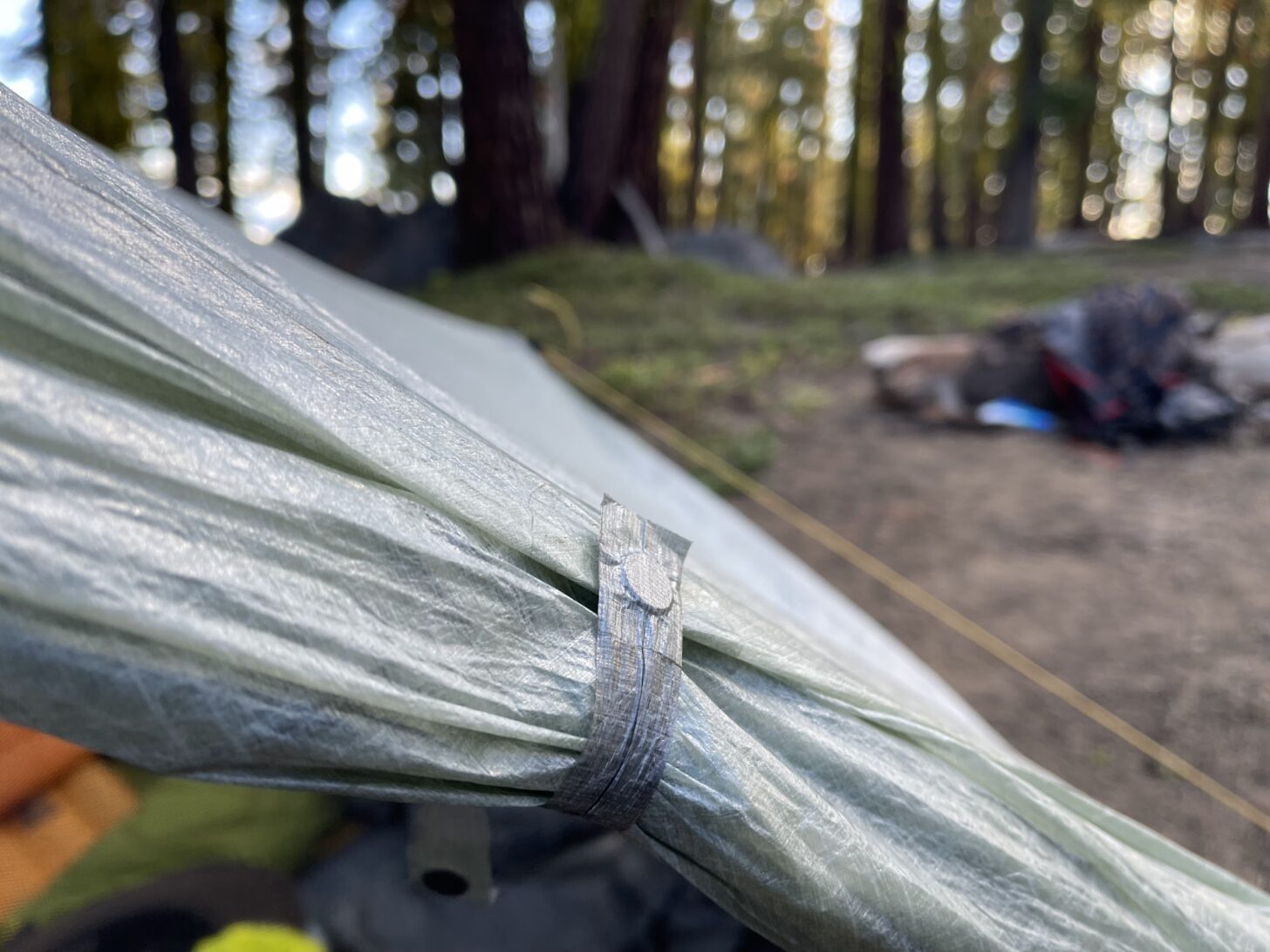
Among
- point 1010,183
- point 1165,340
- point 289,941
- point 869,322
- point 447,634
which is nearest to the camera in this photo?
point 447,634

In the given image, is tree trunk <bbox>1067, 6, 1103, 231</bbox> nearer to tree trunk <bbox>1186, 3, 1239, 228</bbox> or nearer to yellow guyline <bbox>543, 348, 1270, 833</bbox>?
tree trunk <bbox>1186, 3, 1239, 228</bbox>

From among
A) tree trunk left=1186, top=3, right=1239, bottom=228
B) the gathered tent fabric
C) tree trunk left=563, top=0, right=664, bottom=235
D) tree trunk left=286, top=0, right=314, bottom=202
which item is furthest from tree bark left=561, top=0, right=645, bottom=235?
tree trunk left=1186, top=3, right=1239, bottom=228

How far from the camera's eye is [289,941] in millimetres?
1088

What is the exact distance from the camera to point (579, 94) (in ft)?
31.1

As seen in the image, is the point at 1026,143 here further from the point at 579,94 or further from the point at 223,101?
the point at 223,101

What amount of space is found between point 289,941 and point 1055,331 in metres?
4.75

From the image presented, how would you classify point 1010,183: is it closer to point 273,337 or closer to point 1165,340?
point 1165,340

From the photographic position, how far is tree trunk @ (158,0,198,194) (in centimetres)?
861

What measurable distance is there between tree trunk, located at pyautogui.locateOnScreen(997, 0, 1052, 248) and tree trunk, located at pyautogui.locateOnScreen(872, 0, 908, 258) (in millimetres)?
1184

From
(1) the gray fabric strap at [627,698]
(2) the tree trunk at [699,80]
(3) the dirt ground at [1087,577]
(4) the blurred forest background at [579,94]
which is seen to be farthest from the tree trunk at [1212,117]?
(1) the gray fabric strap at [627,698]

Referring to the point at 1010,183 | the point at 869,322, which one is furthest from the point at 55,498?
the point at 1010,183

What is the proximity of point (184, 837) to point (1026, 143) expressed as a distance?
12.3 m

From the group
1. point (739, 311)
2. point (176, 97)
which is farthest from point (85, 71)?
point (739, 311)

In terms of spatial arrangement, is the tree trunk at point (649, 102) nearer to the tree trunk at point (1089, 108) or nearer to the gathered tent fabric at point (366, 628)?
the tree trunk at point (1089, 108)
